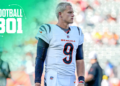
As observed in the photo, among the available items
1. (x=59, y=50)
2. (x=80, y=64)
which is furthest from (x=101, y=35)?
(x=59, y=50)

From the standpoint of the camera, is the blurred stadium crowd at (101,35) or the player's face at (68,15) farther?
the blurred stadium crowd at (101,35)

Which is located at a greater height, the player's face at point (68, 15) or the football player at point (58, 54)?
the player's face at point (68, 15)

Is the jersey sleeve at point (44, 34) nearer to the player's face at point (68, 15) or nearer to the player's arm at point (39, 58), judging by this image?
the player's arm at point (39, 58)

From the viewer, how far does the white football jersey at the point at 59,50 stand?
182 centimetres

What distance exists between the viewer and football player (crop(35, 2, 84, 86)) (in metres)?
1.81

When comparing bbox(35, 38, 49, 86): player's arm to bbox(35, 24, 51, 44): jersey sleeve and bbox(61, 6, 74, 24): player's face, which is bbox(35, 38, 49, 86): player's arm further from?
bbox(61, 6, 74, 24): player's face

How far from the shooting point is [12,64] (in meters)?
3.93

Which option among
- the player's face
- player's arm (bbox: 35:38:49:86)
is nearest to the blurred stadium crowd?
the player's face

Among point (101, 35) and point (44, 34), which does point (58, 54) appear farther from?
point (101, 35)

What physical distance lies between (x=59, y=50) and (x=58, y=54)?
33 millimetres

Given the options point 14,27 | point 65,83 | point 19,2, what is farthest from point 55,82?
point 19,2

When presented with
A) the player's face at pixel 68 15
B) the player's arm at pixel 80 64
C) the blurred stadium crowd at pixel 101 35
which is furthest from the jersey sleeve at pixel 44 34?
the blurred stadium crowd at pixel 101 35

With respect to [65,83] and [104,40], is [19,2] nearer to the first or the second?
[104,40]

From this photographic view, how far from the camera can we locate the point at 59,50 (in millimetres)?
1832
